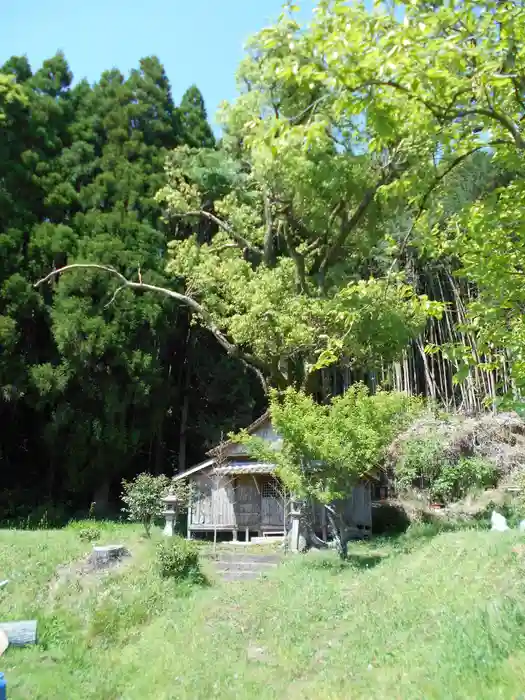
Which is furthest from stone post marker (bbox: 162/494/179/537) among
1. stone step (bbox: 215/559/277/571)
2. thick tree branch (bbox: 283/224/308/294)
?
thick tree branch (bbox: 283/224/308/294)

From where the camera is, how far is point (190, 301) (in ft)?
58.3

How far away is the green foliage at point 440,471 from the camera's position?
15.4 meters

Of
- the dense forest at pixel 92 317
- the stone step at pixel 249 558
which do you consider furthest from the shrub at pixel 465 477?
the dense forest at pixel 92 317

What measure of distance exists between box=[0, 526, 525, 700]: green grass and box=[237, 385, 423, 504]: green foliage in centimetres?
157

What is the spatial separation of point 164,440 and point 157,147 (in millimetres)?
11323

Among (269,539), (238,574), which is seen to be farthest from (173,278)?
(238,574)

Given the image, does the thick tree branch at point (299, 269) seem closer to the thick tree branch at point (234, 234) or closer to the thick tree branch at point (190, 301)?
the thick tree branch at point (234, 234)

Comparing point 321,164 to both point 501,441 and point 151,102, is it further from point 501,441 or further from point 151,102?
point 151,102

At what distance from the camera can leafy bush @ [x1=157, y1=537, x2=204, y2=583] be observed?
10938 mm

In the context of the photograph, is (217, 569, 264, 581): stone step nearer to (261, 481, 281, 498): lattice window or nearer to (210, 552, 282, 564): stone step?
(210, 552, 282, 564): stone step

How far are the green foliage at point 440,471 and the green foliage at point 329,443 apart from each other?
13.1 feet

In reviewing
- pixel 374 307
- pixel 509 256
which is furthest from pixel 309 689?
pixel 374 307

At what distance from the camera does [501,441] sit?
16.0 m

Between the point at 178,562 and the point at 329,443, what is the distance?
3.50 meters
